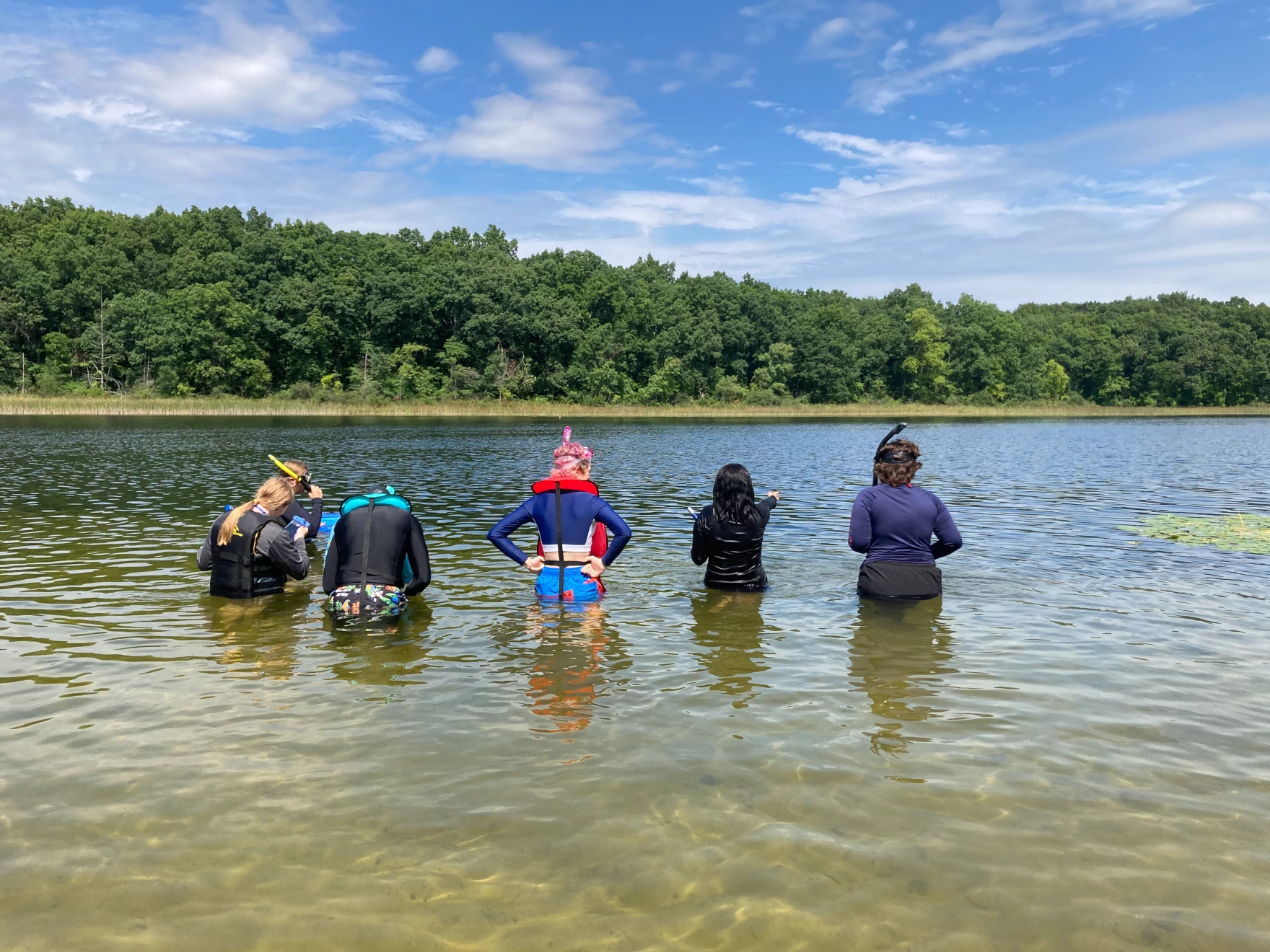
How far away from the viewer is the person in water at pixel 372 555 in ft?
28.8

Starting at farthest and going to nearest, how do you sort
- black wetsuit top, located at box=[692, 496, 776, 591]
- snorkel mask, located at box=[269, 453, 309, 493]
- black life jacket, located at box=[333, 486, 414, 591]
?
→ 1. black wetsuit top, located at box=[692, 496, 776, 591]
2. snorkel mask, located at box=[269, 453, 309, 493]
3. black life jacket, located at box=[333, 486, 414, 591]

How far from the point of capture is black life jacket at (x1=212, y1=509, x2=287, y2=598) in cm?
972

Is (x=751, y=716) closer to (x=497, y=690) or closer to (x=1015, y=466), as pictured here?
(x=497, y=690)

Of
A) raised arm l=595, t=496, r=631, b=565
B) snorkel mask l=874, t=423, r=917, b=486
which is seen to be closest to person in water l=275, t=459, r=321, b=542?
raised arm l=595, t=496, r=631, b=565

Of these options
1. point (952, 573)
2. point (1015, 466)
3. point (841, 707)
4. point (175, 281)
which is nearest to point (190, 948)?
point (841, 707)

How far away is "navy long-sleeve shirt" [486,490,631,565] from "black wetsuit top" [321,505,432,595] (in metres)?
0.81

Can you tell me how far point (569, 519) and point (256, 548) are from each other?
3772mm

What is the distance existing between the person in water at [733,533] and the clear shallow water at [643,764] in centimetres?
34

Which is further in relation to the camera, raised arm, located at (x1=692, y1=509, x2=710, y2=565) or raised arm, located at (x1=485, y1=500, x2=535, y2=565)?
raised arm, located at (x1=692, y1=509, x2=710, y2=565)

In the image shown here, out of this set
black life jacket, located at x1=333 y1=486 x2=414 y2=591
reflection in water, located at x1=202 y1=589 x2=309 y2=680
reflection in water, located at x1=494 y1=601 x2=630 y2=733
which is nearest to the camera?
reflection in water, located at x1=494 y1=601 x2=630 y2=733

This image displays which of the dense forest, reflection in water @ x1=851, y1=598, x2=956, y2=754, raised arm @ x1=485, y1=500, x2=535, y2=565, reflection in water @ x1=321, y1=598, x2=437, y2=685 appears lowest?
reflection in water @ x1=321, y1=598, x2=437, y2=685

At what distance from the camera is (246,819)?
16.3 ft

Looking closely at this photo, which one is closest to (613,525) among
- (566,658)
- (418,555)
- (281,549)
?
(566,658)

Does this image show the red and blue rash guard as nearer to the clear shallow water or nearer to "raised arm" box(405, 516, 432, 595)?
"raised arm" box(405, 516, 432, 595)
